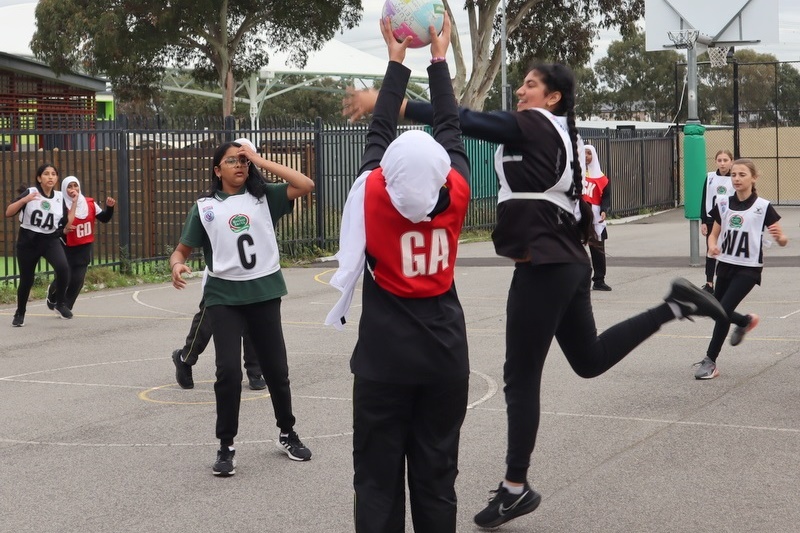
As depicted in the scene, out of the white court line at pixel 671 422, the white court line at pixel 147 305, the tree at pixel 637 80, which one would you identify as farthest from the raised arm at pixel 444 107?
the tree at pixel 637 80

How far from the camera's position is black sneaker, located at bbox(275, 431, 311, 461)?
6961 mm

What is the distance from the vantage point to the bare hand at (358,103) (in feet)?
14.9

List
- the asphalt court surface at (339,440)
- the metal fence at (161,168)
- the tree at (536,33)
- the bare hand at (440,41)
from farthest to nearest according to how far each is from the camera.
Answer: the tree at (536,33) → the metal fence at (161,168) → the asphalt court surface at (339,440) → the bare hand at (440,41)

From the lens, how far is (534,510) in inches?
226

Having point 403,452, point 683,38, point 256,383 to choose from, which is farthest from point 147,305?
point 403,452

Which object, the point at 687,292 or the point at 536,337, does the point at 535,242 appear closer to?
the point at 536,337

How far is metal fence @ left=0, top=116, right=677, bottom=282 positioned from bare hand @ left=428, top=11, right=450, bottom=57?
1238 cm

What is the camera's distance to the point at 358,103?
14.9 feet

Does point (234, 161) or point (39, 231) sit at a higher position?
point (234, 161)

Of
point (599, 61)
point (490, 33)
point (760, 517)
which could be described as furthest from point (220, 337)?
point (599, 61)

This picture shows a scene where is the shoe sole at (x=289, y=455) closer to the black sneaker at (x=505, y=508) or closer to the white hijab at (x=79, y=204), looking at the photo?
the black sneaker at (x=505, y=508)

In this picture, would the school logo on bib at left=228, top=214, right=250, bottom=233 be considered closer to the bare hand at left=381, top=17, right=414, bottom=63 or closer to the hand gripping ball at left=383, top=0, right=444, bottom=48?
the hand gripping ball at left=383, top=0, right=444, bottom=48

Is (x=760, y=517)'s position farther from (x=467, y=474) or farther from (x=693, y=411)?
(x=693, y=411)

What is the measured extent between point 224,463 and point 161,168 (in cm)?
1403
